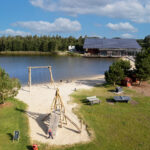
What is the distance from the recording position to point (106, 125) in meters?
14.6

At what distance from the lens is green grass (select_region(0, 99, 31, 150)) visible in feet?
38.4

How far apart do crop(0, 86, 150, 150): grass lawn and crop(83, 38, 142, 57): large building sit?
80.3 m

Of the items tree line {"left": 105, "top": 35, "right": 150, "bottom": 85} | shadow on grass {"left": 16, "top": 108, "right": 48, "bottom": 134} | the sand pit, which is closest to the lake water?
the sand pit

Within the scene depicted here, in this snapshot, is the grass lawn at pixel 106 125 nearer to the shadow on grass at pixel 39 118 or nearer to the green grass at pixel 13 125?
the green grass at pixel 13 125

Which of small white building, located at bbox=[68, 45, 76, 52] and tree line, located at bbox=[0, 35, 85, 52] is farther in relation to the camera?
small white building, located at bbox=[68, 45, 76, 52]

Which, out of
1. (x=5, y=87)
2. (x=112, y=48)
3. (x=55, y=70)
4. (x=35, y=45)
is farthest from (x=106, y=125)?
(x=35, y=45)

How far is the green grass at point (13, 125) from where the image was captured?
461 inches

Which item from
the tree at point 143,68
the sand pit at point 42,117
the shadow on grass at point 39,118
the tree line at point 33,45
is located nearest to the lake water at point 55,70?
the sand pit at point 42,117

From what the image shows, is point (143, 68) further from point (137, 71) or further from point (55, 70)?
point (55, 70)

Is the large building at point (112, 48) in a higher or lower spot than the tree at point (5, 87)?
higher

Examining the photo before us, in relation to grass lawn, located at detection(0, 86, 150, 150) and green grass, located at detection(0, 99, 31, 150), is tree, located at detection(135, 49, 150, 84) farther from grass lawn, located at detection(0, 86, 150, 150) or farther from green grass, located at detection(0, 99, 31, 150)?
green grass, located at detection(0, 99, 31, 150)

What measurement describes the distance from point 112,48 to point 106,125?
295ft

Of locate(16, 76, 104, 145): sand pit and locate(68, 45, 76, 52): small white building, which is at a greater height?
locate(68, 45, 76, 52): small white building

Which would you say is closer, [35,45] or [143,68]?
[143,68]
